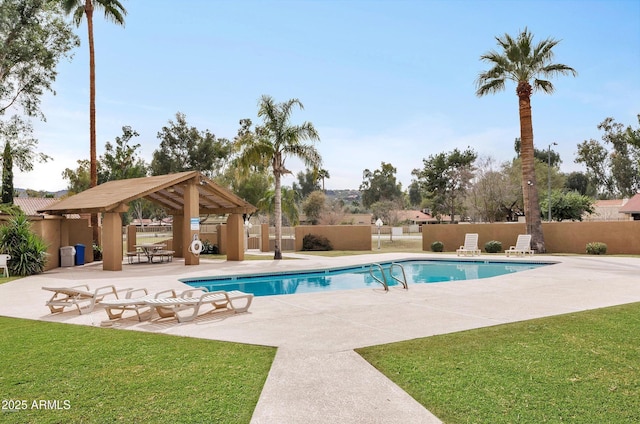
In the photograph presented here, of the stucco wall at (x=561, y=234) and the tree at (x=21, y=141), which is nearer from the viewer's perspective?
the stucco wall at (x=561, y=234)

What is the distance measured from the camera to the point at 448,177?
50656mm

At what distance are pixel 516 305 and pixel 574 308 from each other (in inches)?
40.8

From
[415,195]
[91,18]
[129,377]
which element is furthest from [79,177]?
[415,195]

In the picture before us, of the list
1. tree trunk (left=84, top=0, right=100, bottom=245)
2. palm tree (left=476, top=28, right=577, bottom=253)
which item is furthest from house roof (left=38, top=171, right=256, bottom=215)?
palm tree (left=476, top=28, right=577, bottom=253)

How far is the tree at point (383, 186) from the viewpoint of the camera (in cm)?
8406

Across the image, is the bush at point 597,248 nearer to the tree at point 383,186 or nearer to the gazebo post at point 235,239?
the gazebo post at point 235,239

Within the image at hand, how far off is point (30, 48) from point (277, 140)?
16416 millimetres

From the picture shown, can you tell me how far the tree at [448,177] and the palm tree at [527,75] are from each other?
24.8 metres

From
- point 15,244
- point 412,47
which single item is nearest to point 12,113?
point 15,244

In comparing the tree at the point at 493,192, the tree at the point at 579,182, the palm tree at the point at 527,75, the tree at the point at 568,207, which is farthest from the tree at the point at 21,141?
the tree at the point at 579,182

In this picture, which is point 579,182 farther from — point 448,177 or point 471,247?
point 471,247

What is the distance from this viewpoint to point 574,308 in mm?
8359

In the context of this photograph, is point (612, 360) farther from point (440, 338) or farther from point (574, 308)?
point (574, 308)

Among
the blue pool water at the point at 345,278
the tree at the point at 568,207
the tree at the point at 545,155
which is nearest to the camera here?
the blue pool water at the point at 345,278
